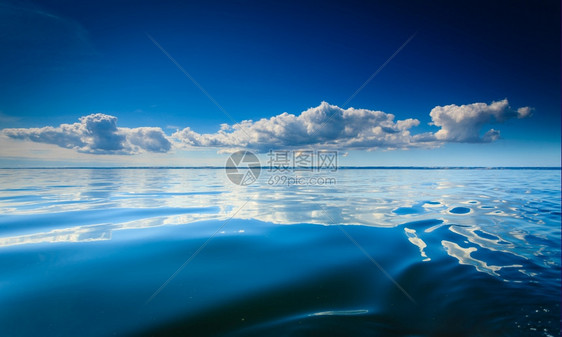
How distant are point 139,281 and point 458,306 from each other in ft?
18.5

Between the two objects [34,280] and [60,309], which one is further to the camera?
[34,280]

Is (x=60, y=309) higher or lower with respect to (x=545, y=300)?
lower

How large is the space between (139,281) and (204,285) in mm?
1346

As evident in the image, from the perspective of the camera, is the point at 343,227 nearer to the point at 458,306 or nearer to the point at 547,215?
the point at 458,306

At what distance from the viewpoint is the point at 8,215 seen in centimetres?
1109

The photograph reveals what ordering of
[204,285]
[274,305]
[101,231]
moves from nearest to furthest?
1. [274,305]
2. [204,285]
3. [101,231]

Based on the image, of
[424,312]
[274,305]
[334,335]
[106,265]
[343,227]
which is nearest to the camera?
[334,335]

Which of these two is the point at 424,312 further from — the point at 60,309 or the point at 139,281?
the point at 60,309

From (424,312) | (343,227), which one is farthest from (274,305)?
(343,227)

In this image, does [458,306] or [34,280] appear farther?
[34,280]

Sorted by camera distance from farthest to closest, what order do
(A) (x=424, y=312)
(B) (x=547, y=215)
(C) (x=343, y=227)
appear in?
(B) (x=547, y=215) → (C) (x=343, y=227) → (A) (x=424, y=312)

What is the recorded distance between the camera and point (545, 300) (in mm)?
3887

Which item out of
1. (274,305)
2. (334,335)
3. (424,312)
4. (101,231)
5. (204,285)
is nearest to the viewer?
(334,335)

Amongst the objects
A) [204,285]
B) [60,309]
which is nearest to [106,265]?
[60,309]
